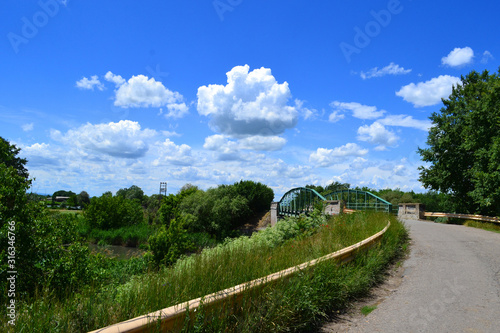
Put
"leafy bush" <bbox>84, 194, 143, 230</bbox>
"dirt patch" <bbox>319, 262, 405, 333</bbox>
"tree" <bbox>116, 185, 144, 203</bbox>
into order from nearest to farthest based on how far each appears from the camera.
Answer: "dirt patch" <bbox>319, 262, 405, 333</bbox> < "leafy bush" <bbox>84, 194, 143, 230</bbox> < "tree" <bbox>116, 185, 144, 203</bbox>

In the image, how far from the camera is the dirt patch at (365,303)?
13.6 ft

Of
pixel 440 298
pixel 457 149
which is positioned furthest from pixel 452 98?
pixel 440 298

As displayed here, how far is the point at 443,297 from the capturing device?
5344 millimetres

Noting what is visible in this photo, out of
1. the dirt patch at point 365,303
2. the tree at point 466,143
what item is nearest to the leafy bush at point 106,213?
the tree at point 466,143

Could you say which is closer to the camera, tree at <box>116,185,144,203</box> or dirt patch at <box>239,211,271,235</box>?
dirt patch at <box>239,211,271,235</box>

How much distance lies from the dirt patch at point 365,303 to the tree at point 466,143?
17.0 metres

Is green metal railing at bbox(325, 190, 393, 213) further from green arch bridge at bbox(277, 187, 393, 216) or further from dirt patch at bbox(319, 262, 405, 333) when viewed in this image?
dirt patch at bbox(319, 262, 405, 333)

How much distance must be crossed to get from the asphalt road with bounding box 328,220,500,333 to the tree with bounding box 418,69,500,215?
48.3 ft

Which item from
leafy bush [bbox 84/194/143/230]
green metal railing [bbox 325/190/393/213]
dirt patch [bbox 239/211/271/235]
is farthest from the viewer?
dirt patch [bbox 239/211/271/235]

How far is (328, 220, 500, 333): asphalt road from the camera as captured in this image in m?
4.21

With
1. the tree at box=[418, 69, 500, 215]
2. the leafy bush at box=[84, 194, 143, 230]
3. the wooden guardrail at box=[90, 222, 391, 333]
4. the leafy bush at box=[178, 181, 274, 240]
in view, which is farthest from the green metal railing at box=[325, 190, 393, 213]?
the leafy bush at box=[84, 194, 143, 230]

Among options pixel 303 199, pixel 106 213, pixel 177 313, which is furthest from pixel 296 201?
pixel 177 313

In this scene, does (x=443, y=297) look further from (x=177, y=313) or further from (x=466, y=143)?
(x=466, y=143)

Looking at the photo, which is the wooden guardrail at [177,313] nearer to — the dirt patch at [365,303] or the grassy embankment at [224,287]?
the grassy embankment at [224,287]
